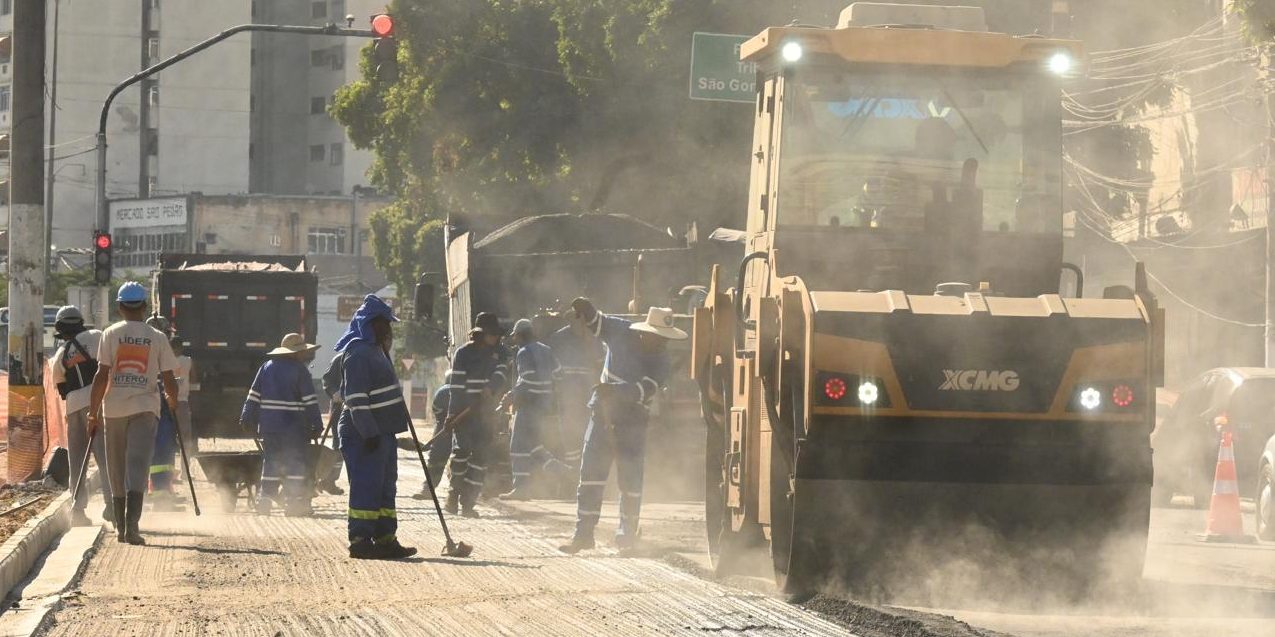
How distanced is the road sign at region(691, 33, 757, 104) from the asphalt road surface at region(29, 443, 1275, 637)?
529 inches

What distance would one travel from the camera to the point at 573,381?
18.7 metres

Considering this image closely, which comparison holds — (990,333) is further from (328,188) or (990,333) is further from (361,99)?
(328,188)

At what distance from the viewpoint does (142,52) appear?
87312mm

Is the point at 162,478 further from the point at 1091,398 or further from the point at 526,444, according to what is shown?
the point at 1091,398

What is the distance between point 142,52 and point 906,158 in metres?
81.3

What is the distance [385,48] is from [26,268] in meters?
6.88

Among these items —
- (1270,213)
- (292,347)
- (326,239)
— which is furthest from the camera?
(326,239)

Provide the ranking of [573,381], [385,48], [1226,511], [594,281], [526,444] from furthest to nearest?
[385,48] < [594,281] < [573,381] < [526,444] < [1226,511]

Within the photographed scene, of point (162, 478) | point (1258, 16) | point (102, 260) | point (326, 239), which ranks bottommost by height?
point (162, 478)

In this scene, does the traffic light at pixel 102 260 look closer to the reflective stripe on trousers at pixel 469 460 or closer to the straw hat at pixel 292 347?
the straw hat at pixel 292 347

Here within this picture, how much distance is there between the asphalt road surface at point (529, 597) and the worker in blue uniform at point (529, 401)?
11.4 ft

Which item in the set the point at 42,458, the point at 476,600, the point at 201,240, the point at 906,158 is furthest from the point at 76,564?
the point at 201,240

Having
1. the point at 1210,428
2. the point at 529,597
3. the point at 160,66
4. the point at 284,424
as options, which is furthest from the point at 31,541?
the point at 160,66

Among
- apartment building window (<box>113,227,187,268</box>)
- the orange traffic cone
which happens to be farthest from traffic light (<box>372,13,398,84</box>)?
apartment building window (<box>113,227,187,268</box>)
